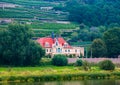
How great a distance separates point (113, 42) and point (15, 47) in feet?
49.3

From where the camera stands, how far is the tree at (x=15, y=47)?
7862 cm

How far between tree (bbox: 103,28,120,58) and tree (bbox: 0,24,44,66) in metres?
12.5

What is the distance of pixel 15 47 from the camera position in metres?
79.2

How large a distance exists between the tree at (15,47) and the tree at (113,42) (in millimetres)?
12468

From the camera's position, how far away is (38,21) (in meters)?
122

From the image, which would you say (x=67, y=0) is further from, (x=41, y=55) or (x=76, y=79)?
(x=76, y=79)

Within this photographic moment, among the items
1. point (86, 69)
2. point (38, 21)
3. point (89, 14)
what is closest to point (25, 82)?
point (86, 69)

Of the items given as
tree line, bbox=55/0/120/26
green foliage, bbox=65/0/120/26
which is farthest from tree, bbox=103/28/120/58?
green foliage, bbox=65/0/120/26

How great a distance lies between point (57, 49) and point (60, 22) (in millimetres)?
29653

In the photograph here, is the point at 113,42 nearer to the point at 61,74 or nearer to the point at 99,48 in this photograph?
the point at 99,48

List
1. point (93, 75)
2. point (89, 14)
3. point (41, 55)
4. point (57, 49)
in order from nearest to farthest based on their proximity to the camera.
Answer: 1. point (93, 75)
2. point (41, 55)
3. point (57, 49)
4. point (89, 14)

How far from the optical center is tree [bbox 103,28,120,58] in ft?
292

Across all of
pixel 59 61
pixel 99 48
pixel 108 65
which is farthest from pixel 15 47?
pixel 99 48

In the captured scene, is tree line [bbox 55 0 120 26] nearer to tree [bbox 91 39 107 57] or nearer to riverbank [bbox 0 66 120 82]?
tree [bbox 91 39 107 57]
